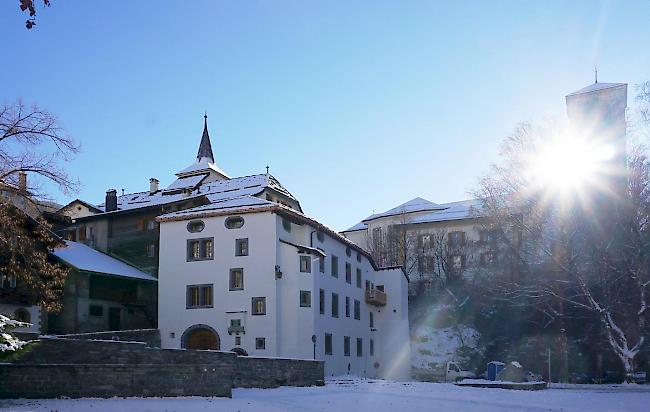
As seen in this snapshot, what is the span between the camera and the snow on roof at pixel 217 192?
5262 cm

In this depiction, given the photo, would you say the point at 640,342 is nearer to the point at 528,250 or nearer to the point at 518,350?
the point at 528,250

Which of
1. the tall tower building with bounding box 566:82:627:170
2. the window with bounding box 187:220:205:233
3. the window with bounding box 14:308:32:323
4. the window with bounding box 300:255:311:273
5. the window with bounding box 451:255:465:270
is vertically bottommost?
the window with bounding box 14:308:32:323

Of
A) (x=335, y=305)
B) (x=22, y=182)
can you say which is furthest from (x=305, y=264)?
(x=22, y=182)

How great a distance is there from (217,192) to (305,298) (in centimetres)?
1776

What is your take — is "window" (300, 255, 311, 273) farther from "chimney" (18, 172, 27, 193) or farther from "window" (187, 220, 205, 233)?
"chimney" (18, 172, 27, 193)

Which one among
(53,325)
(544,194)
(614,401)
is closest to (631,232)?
(544,194)

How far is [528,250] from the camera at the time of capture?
40.8m

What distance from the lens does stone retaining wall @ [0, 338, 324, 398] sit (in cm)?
1730

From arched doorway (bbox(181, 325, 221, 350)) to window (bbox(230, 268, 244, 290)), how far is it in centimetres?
287

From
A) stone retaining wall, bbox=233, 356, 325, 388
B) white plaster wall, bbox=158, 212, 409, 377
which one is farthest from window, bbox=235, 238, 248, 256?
stone retaining wall, bbox=233, 356, 325, 388

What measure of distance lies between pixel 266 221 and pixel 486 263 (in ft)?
87.0

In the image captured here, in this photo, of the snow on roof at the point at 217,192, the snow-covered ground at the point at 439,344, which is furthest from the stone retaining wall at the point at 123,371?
the snow-covered ground at the point at 439,344

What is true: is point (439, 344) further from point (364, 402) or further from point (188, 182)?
point (364, 402)

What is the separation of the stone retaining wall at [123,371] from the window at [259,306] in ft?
39.4
